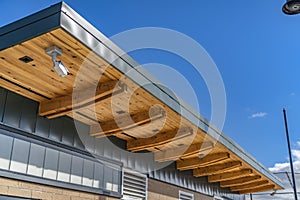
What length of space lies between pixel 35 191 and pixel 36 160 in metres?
0.31

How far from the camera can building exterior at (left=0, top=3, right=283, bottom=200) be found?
8.73 ft

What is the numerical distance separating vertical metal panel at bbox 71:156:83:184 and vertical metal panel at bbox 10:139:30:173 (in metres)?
0.69

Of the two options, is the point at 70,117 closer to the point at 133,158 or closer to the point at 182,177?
the point at 133,158

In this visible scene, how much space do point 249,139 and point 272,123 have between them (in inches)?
63.7

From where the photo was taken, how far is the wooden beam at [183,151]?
17.4ft

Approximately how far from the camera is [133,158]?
17.8ft

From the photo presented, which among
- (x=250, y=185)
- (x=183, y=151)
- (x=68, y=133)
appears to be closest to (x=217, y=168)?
(x=183, y=151)

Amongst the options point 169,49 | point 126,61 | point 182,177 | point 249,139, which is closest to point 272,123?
point 249,139

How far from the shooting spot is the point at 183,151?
559 centimetres

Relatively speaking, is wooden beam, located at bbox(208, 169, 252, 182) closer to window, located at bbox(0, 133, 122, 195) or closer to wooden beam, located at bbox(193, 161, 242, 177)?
wooden beam, located at bbox(193, 161, 242, 177)

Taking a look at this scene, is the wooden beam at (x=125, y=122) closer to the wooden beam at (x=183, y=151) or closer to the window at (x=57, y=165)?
the window at (x=57, y=165)

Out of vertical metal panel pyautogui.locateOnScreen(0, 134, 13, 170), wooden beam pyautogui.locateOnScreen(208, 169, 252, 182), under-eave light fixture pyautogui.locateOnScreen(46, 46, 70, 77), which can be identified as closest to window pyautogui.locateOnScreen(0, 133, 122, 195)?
vertical metal panel pyautogui.locateOnScreen(0, 134, 13, 170)

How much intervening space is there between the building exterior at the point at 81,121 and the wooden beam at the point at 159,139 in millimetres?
14

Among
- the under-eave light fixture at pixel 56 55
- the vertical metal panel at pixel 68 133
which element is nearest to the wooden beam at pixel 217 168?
the vertical metal panel at pixel 68 133
